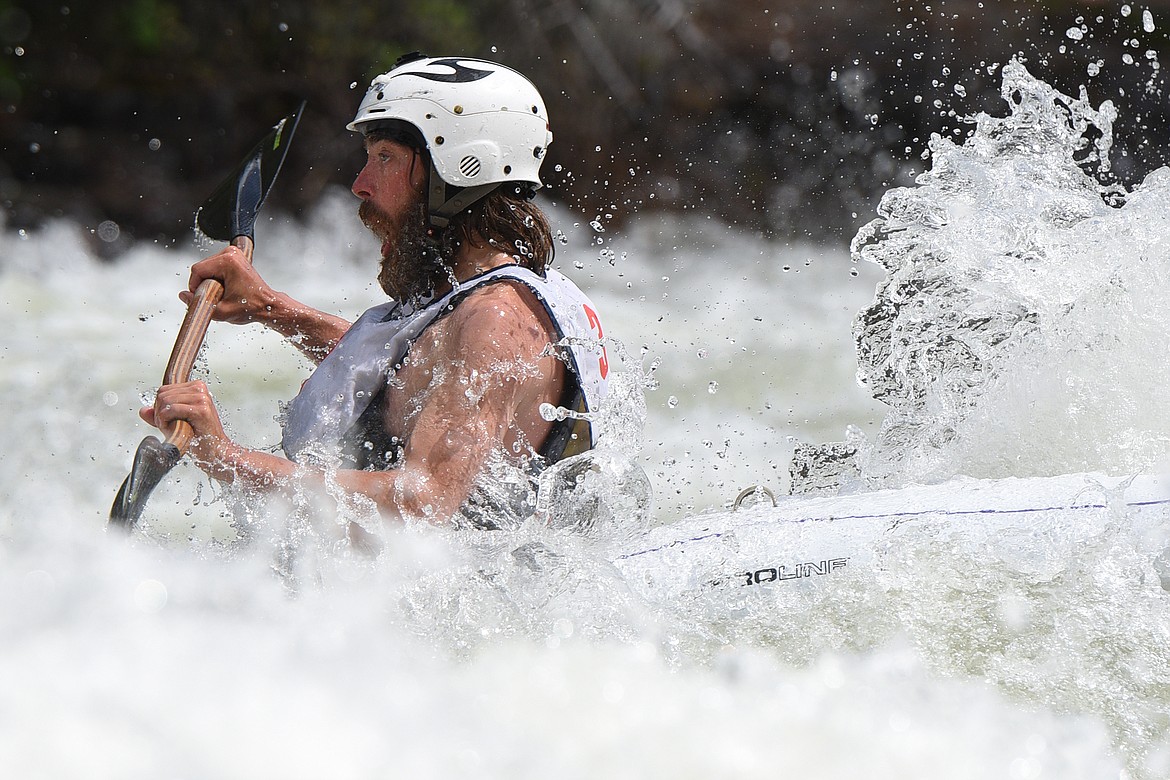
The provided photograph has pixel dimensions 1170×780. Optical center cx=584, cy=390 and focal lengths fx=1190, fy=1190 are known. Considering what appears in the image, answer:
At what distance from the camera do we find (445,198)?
104 inches

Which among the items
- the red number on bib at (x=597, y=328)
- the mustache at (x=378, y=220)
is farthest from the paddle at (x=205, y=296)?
the red number on bib at (x=597, y=328)

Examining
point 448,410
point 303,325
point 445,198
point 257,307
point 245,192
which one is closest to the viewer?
point 448,410

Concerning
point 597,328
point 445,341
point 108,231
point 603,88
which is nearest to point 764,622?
point 597,328

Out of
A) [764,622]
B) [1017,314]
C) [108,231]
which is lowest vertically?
[764,622]

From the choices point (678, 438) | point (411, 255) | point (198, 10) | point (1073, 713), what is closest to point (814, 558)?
point (1073, 713)

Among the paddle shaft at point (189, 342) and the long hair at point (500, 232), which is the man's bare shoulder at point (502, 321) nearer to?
the long hair at point (500, 232)

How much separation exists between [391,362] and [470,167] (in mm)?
463

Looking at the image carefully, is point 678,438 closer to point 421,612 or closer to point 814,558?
point 814,558

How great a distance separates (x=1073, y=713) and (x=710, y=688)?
26.6 inches

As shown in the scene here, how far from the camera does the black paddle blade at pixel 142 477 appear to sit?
237 centimetres

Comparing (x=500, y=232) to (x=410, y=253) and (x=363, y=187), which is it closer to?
(x=410, y=253)

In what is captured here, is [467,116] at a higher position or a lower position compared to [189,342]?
higher

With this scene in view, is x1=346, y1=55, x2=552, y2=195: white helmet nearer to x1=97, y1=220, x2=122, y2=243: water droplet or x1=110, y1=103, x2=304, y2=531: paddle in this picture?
x1=110, y1=103, x2=304, y2=531: paddle

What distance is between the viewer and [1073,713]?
6.93ft
